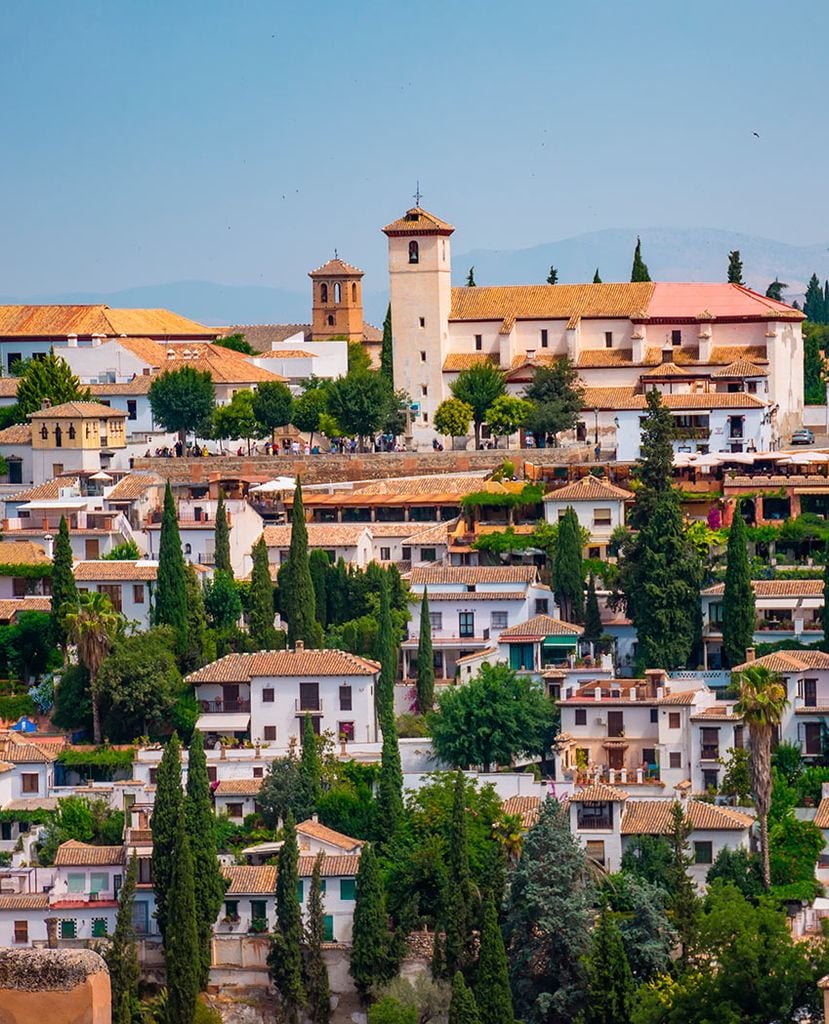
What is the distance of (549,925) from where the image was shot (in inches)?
1231

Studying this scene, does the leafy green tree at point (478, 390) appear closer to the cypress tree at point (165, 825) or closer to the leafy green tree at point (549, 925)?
the cypress tree at point (165, 825)

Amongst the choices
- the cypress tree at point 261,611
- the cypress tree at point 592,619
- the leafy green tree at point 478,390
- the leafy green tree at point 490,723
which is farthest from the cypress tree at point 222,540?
the leafy green tree at point 478,390

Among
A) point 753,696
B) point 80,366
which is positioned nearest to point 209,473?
point 80,366

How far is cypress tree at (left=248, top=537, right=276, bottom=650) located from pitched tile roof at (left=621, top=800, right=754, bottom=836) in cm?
903

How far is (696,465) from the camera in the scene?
46969 millimetres

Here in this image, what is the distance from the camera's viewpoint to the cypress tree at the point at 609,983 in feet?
94.6

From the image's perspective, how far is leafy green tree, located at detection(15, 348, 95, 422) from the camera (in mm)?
55062

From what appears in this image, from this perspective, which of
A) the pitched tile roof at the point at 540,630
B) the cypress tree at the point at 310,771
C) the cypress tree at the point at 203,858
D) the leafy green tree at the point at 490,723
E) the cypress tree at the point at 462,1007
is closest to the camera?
the cypress tree at the point at 462,1007

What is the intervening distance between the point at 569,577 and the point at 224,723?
26.3 ft

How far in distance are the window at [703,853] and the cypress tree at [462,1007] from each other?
6.11m

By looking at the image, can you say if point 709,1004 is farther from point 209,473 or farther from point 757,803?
point 209,473

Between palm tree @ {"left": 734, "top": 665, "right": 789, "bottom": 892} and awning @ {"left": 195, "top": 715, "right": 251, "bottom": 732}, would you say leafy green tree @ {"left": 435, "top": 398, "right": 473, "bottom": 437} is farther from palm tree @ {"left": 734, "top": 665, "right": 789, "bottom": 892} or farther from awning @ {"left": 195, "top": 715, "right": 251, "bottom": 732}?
palm tree @ {"left": 734, "top": 665, "right": 789, "bottom": 892}

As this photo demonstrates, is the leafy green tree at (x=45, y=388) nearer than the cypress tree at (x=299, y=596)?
No

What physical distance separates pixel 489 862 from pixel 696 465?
52.6ft
